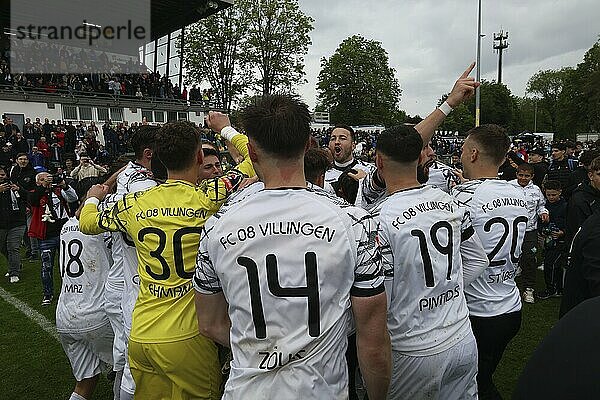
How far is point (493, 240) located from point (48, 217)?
6.99 meters

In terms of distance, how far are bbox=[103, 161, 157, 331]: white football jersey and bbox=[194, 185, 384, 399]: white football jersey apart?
54.9 inches

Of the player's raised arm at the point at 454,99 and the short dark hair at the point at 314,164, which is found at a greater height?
the player's raised arm at the point at 454,99

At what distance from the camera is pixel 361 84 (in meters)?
55.6

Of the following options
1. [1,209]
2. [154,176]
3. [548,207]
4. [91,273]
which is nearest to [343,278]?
[154,176]

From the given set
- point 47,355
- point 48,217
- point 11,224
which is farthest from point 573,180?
point 11,224

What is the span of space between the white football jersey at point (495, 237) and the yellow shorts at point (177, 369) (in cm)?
188

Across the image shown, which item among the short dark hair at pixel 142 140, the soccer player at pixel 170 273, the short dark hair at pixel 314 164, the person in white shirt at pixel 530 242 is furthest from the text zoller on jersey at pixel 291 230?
the person in white shirt at pixel 530 242

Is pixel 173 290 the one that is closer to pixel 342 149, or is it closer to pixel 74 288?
pixel 74 288

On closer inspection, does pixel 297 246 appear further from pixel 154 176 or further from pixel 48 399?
pixel 48 399

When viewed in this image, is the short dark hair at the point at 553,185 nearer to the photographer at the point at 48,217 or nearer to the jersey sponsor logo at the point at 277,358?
the jersey sponsor logo at the point at 277,358

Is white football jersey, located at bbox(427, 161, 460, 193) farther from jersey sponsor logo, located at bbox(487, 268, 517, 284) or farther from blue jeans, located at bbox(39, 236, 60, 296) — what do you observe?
blue jeans, located at bbox(39, 236, 60, 296)

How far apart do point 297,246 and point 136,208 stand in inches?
51.2

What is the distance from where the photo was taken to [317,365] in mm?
1908

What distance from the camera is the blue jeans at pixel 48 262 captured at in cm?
763
